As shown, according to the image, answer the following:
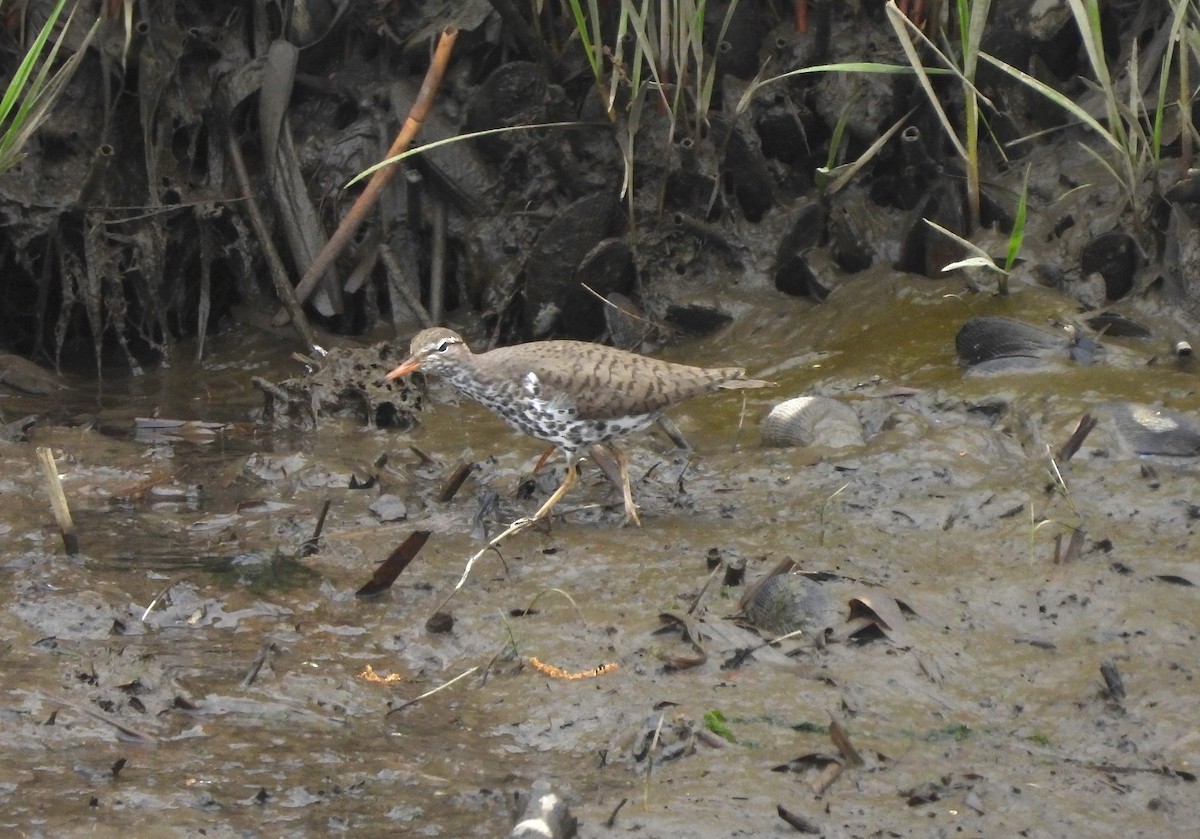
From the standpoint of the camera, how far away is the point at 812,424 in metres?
6.60

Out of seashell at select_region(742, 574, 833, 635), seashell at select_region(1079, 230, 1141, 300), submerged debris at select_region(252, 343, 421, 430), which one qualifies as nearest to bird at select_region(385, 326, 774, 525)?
submerged debris at select_region(252, 343, 421, 430)

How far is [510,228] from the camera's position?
27.2 feet

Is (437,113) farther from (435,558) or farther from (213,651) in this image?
(213,651)

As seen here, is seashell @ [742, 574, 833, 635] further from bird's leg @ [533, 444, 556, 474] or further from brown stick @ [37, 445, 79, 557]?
brown stick @ [37, 445, 79, 557]

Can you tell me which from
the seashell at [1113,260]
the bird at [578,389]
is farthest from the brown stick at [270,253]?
the seashell at [1113,260]

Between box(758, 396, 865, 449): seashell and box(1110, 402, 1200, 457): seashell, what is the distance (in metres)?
1.12

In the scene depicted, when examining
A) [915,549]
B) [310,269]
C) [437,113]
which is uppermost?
[437,113]

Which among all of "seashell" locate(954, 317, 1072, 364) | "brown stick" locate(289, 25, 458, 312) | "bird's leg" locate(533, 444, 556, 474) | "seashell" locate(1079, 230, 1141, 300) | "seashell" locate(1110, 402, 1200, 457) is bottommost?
"bird's leg" locate(533, 444, 556, 474)

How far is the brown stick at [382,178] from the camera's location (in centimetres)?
770

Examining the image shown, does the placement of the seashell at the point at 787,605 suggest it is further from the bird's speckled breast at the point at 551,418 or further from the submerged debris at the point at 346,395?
the submerged debris at the point at 346,395

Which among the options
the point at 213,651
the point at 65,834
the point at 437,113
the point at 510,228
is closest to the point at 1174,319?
the point at 510,228

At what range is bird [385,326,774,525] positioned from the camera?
6188mm

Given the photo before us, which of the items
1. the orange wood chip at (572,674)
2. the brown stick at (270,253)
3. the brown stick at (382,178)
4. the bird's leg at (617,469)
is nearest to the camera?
the orange wood chip at (572,674)

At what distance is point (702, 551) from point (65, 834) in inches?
105
